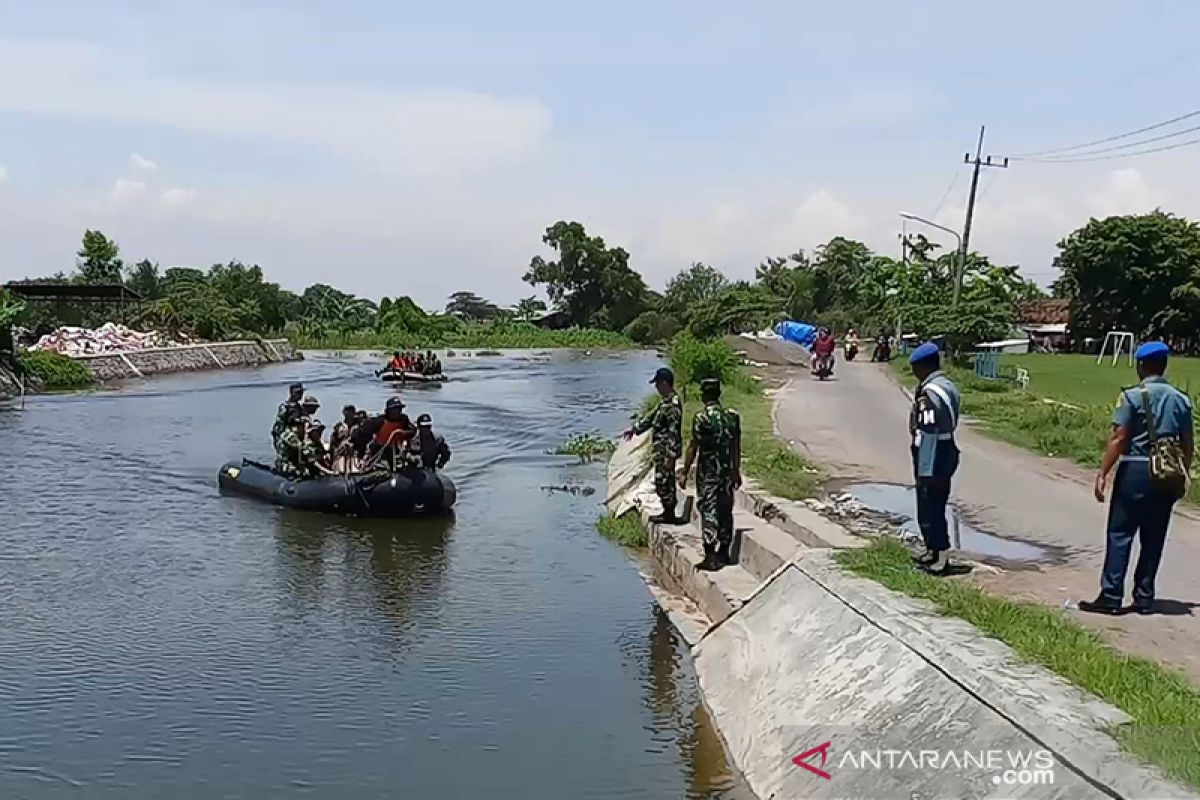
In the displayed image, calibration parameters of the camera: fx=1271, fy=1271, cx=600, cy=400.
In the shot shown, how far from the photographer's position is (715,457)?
41.4ft

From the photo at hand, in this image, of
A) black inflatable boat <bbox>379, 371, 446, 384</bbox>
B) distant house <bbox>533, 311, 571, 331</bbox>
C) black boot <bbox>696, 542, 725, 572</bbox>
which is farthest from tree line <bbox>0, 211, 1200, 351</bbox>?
black boot <bbox>696, 542, 725, 572</bbox>

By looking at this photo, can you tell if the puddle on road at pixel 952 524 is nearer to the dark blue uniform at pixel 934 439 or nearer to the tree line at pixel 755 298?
the dark blue uniform at pixel 934 439

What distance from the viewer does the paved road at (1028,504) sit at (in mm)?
8969

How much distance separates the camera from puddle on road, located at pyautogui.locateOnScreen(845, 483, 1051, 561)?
494 inches

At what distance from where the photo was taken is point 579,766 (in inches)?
383

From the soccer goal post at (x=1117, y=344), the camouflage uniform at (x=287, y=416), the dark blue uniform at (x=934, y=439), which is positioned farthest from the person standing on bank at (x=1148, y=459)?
the soccer goal post at (x=1117, y=344)

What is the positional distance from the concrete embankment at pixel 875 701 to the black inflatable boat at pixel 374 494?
25.1ft

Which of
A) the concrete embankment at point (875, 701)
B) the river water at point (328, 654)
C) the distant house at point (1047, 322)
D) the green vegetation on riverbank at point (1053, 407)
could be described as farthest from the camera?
the distant house at point (1047, 322)

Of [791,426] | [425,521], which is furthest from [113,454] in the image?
[791,426]

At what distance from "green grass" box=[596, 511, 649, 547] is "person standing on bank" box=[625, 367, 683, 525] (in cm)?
129

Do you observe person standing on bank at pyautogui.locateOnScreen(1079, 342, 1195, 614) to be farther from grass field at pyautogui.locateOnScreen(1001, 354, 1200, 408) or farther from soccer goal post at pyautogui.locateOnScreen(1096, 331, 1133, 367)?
soccer goal post at pyautogui.locateOnScreen(1096, 331, 1133, 367)

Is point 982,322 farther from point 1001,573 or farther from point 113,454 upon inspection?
point 1001,573

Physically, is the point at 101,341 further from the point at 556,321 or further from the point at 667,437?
the point at 556,321

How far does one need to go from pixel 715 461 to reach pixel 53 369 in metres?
42.8
